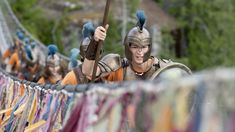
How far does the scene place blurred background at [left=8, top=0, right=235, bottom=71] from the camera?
22.1 metres

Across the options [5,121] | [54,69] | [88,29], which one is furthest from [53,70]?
[5,121]

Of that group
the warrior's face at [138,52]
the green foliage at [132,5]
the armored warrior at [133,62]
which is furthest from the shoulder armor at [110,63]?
the green foliage at [132,5]

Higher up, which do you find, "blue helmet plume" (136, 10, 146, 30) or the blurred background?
the blurred background

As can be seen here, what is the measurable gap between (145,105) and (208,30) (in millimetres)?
25650

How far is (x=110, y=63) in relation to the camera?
4535 millimetres

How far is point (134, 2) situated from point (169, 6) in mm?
6469

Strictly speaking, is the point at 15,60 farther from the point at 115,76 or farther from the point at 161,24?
the point at 161,24

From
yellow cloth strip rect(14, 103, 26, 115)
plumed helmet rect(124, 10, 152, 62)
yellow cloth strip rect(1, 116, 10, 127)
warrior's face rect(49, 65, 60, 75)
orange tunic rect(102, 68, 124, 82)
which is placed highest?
warrior's face rect(49, 65, 60, 75)

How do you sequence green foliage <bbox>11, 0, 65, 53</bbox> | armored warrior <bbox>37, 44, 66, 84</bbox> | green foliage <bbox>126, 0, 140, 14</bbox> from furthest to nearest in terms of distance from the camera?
1. green foliage <bbox>126, 0, 140, 14</bbox>
2. green foliage <bbox>11, 0, 65, 53</bbox>
3. armored warrior <bbox>37, 44, 66, 84</bbox>

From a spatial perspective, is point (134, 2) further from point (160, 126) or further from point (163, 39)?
point (160, 126)

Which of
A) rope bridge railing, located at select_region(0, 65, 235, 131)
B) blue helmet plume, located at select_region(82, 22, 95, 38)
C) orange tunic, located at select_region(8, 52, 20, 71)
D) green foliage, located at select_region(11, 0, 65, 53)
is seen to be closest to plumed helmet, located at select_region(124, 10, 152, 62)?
blue helmet plume, located at select_region(82, 22, 95, 38)

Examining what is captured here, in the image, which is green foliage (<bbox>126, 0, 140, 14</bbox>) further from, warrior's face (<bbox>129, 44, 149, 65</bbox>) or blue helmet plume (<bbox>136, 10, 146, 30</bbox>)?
warrior's face (<bbox>129, 44, 149, 65</bbox>)

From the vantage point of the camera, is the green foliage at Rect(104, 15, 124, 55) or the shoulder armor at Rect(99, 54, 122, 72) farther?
the green foliage at Rect(104, 15, 124, 55)

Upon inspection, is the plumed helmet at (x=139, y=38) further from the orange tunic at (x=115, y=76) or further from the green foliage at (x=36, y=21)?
the green foliage at (x=36, y=21)
